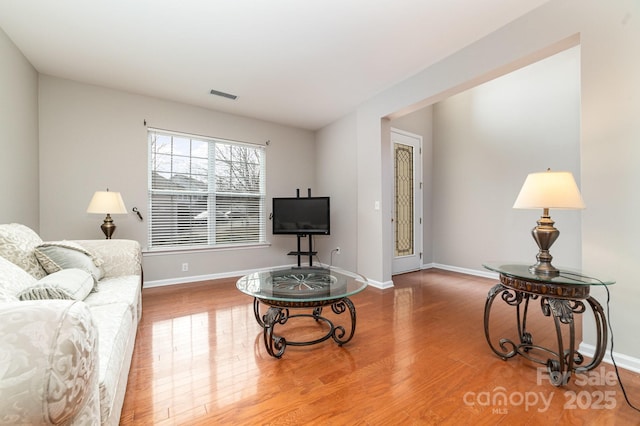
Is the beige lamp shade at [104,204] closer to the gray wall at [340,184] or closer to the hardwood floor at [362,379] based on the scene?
the hardwood floor at [362,379]

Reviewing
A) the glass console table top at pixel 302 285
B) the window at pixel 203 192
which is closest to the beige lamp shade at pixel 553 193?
the glass console table top at pixel 302 285

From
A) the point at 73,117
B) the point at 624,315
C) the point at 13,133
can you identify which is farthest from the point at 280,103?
the point at 624,315

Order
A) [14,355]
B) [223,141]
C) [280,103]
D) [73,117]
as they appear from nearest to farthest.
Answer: [14,355]
[73,117]
[280,103]
[223,141]

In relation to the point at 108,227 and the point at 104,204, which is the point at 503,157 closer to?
the point at 104,204

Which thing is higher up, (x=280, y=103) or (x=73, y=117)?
(x=280, y=103)

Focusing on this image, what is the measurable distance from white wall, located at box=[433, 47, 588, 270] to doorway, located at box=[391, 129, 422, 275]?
44 centimetres

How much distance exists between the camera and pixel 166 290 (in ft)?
12.0

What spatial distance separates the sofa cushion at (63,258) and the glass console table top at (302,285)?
44.0 inches

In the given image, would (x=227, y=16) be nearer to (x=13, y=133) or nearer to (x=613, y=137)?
(x=13, y=133)

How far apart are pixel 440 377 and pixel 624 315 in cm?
131

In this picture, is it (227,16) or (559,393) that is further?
(227,16)

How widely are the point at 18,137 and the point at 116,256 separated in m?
1.65

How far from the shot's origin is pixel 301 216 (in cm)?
448

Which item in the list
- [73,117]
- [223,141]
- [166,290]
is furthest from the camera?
[223,141]
